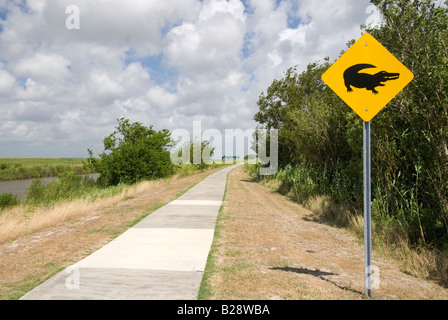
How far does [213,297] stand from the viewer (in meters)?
3.54

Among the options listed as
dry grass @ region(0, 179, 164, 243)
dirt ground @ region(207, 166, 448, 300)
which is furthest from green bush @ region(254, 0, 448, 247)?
dry grass @ region(0, 179, 164, 243)

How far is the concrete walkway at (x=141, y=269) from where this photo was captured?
3.55m

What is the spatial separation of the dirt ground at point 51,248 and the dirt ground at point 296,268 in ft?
7.63

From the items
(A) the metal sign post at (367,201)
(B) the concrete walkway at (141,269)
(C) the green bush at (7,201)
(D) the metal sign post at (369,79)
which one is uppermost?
(D) the metal sign post at (369,79)

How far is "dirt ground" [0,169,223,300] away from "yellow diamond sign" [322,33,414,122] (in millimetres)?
4723

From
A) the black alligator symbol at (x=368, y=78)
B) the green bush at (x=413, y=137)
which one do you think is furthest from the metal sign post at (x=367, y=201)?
the green bush at (x=413, y=137)

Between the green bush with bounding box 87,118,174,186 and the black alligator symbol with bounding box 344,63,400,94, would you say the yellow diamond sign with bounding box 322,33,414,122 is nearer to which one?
the black alligator symbol with bounding box 344,63,400,94

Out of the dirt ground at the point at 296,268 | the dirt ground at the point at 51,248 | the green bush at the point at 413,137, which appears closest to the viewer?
the dirt ground at the point at 296,268

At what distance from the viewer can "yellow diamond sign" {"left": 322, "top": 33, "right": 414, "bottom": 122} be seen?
3.68m

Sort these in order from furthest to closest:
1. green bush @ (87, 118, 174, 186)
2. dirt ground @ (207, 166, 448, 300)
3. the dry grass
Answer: green bush @ (87, 118, 174, 186)
the dry grass
dirt ground @ (207, 166, 448, 300)

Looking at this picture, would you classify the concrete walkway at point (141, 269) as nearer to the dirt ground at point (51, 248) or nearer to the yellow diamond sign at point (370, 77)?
the dirt ground at point (51, 248)

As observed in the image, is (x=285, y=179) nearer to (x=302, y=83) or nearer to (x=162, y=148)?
(x=302, y=83)

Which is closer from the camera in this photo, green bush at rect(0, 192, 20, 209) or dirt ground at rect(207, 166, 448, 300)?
dirt ground at rect(207, 166, 448, 300)

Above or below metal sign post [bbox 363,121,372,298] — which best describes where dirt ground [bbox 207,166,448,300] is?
below
